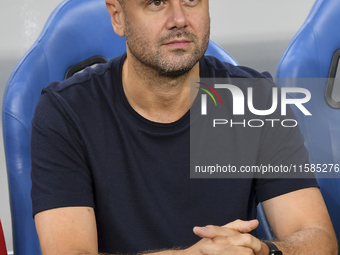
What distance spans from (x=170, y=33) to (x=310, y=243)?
0.60m

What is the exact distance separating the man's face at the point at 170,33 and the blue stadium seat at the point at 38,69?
0.88ft

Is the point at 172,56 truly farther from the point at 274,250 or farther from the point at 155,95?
the point at 274,250

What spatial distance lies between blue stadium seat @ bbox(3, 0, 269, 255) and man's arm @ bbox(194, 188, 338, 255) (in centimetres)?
20

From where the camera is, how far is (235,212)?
121 centimetres

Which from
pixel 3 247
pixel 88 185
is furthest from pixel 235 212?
pixel 3 247

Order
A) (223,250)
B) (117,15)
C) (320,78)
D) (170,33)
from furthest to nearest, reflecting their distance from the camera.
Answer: (320,78) < (117,15) < (170,33) < (223,250)

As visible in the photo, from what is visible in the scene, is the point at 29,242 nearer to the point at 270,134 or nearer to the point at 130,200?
the point at 130,200

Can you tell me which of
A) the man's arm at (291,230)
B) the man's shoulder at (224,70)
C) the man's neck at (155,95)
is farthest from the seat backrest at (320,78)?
the man's neck at (155,95)

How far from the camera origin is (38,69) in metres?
1.34

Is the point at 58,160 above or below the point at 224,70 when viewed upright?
below

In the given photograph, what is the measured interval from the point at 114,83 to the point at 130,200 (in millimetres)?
315

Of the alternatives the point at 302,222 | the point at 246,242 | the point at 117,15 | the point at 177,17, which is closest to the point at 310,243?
the point at 302,222

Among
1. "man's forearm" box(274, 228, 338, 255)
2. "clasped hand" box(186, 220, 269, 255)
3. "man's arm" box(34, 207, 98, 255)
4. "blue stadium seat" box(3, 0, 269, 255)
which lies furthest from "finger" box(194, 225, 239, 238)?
"blue stadium seat" box(3, 0, 269, 255)

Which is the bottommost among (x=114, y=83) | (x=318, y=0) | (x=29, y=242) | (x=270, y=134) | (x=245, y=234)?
(x=29, y=242)
